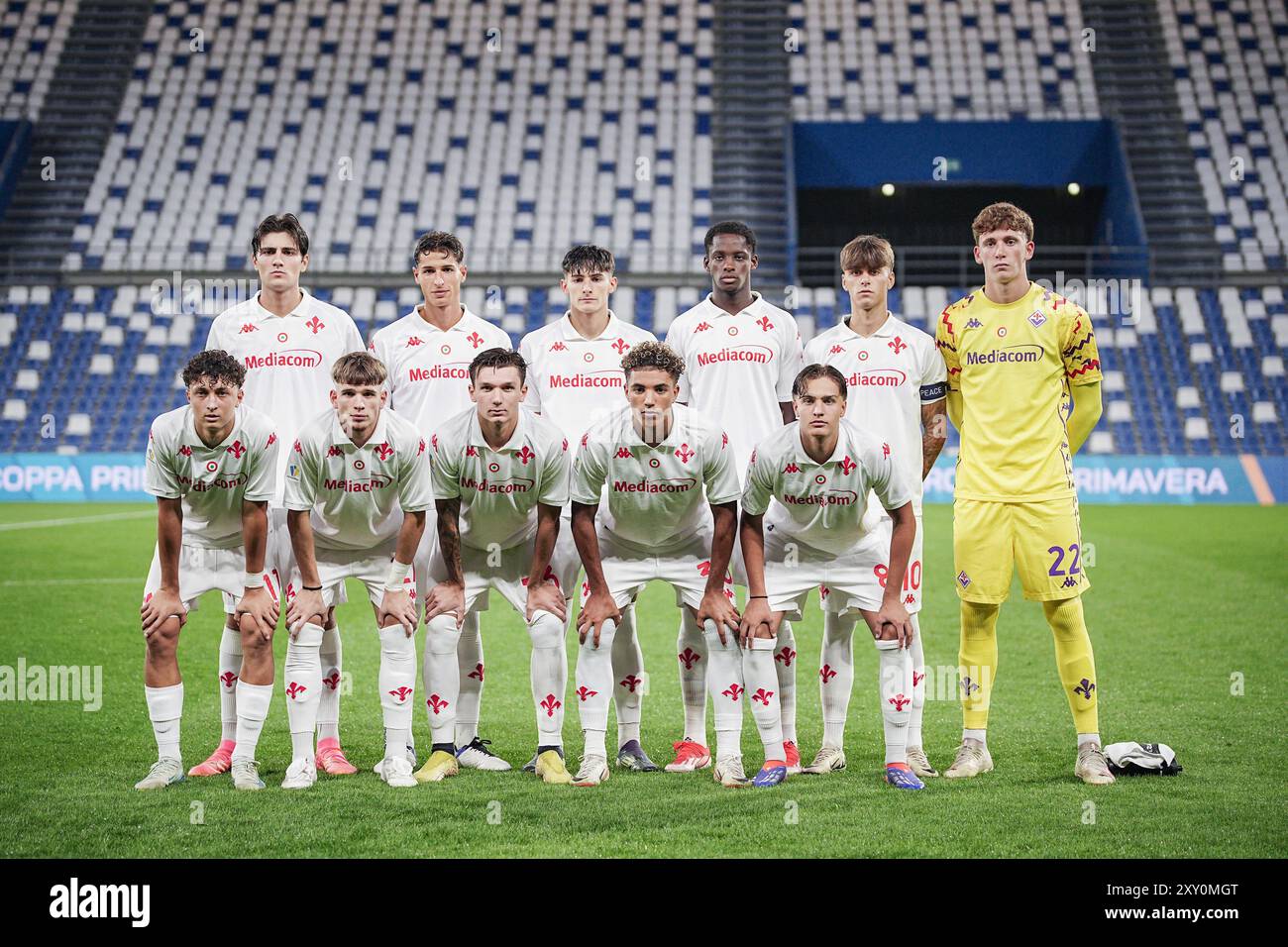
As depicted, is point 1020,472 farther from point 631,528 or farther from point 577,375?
point 577,375

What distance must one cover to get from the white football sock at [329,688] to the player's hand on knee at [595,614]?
112cm

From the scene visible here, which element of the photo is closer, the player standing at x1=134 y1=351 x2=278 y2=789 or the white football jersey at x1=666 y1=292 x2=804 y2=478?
the player standing at x1=134 y1=351 x2=278 y2=789

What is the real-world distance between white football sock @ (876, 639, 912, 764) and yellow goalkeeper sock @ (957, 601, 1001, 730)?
326 millimetres

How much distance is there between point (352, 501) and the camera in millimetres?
5055

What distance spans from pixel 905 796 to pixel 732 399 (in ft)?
6.13

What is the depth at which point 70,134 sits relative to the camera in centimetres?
2505

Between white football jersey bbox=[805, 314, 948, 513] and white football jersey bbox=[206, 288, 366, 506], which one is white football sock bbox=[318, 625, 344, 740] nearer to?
white football jersey bbox=[206, 288, 366, 506]

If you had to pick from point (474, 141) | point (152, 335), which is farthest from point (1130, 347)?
point (152, 335)

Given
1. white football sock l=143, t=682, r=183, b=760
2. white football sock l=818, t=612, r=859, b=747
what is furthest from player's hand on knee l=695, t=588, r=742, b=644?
white football sock l=143, t=682, r=183, b=760

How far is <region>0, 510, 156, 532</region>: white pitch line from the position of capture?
49.5 feet

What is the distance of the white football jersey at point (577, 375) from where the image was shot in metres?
5.70

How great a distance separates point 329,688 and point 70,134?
23240mm

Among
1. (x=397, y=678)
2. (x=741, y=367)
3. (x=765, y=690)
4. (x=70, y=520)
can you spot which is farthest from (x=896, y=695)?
(x=70, y=520)

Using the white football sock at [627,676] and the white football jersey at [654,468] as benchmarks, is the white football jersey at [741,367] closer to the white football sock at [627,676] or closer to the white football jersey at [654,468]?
the white football jersey at [654,468]
